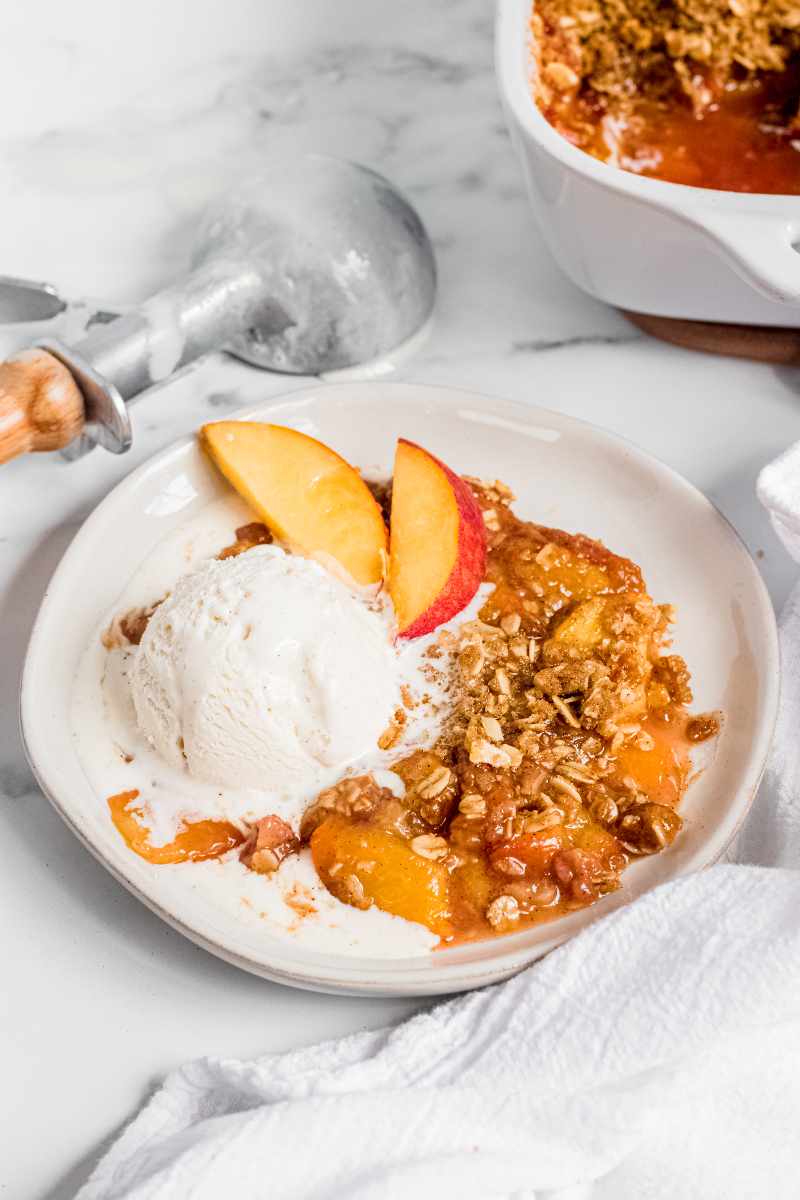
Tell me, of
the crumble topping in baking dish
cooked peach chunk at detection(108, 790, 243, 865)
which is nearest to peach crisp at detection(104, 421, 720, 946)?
cooked peach chunk at detection(108, 790, 243, 865)

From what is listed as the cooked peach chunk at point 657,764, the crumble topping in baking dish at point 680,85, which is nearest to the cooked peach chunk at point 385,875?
the cooked peach chunk at point 657,764

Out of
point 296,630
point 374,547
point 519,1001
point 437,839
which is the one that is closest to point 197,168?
point 374,547

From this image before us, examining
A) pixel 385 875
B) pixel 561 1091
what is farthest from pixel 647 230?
pixel 561 1091

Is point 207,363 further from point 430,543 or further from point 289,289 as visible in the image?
point 430,543

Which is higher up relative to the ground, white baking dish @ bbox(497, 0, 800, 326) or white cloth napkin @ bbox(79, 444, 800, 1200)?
white baking dish @ bbox(497, 0, 800, 326)

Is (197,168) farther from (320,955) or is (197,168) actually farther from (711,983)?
(711,983)

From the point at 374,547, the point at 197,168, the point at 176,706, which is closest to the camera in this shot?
the point at 176,706

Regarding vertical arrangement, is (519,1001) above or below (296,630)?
below

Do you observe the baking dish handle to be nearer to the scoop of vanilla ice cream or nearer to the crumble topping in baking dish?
the crumble topping in baking dish
